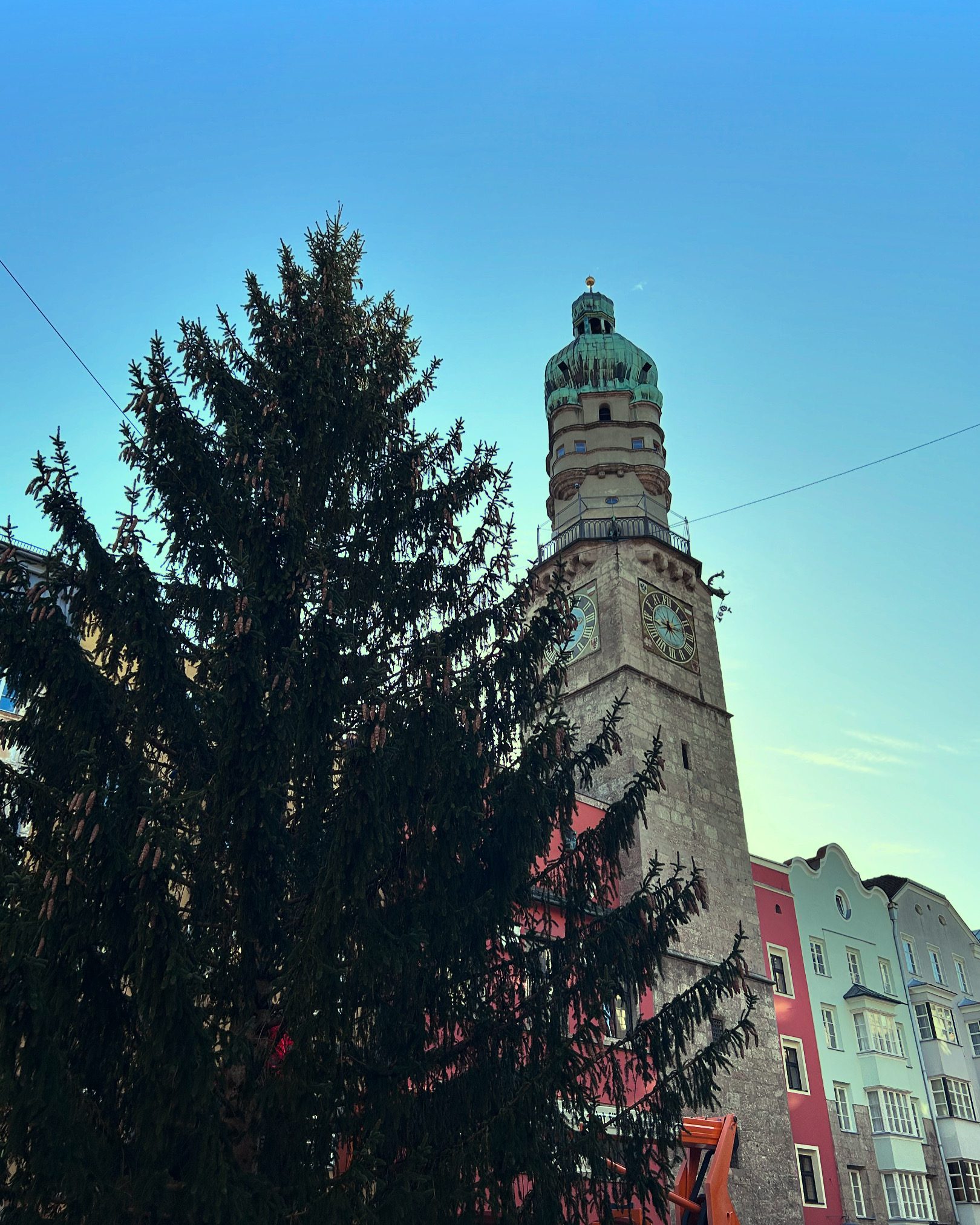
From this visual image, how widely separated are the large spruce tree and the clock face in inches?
745

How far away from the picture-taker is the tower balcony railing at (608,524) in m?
33.8

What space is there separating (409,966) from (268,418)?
20.7 feet

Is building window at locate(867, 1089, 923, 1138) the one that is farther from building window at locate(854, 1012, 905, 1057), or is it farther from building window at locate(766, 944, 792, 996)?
building window at locate(766, 944, 792, 996)

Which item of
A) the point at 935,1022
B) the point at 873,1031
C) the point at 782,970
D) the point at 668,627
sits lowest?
the point at 873,1031

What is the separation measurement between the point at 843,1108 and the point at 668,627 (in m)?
14.3

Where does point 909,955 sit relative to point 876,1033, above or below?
above

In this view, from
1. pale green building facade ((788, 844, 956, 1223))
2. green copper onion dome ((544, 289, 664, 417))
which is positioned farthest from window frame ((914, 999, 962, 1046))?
green copper onion dome ((544, 289, 664, 417))

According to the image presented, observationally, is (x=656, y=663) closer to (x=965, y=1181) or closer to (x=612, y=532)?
(x=612, y=532)

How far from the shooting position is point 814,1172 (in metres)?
27.2

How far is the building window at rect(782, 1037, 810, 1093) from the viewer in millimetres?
28172

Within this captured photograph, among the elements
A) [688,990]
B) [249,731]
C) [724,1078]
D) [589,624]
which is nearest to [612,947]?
[688,990]

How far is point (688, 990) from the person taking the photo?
1108 centimetres

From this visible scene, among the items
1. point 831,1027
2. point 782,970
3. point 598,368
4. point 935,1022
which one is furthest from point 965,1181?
point 598,368

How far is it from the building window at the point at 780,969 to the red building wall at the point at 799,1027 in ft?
0.33
